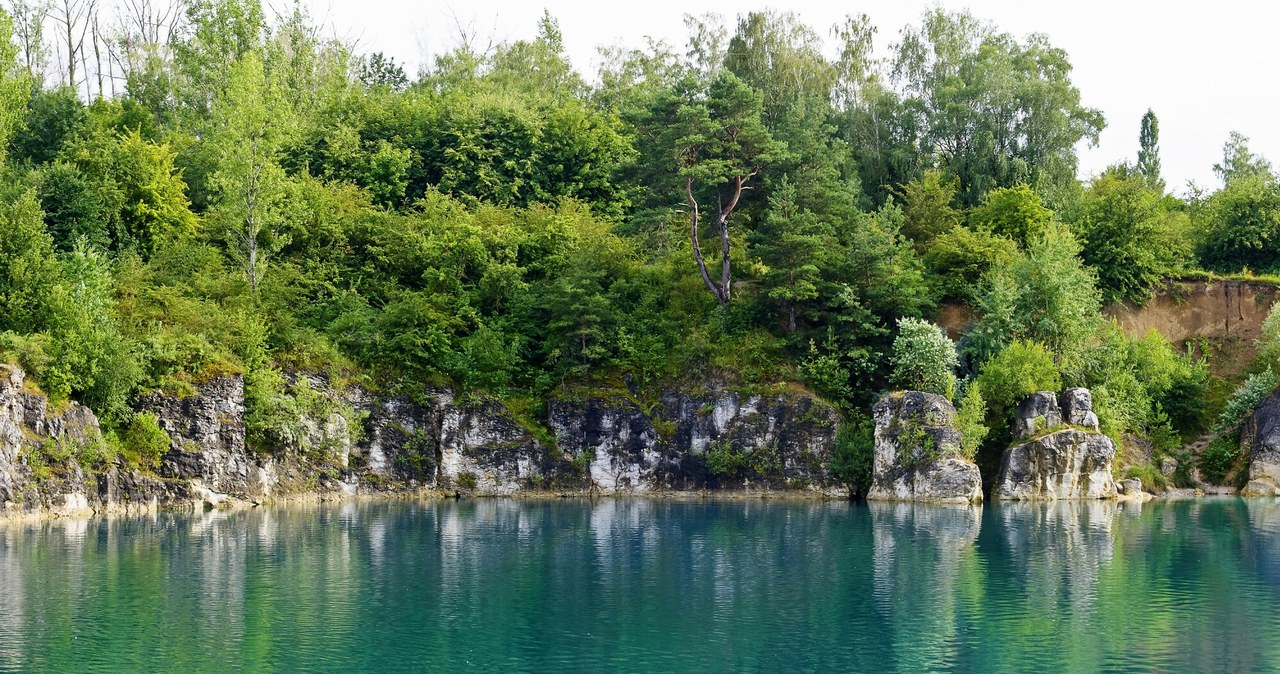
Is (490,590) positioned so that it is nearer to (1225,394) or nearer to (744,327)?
(744,327)

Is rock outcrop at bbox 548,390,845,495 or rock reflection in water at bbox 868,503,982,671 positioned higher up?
rock outcrop at bbox 548,390,845,495

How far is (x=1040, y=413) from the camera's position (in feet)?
184

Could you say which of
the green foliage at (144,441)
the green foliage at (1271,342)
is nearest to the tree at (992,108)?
the green foliage at (1271,342)

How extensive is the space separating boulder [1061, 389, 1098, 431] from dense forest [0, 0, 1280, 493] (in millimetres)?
1512

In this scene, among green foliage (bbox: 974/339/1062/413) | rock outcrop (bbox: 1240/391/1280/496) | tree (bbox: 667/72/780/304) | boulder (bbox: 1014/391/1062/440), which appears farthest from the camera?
tree (bbox: 667/72/780/304)

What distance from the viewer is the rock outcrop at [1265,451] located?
2292 inches

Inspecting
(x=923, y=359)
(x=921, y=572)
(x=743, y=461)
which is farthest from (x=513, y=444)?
(x=921, y=572)

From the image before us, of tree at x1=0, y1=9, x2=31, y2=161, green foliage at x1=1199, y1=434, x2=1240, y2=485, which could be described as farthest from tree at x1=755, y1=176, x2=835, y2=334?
tree at x1=0, y1=9, x2=31, y2=161

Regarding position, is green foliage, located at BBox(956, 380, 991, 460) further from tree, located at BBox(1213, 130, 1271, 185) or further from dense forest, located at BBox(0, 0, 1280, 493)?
tree, located at BBox(1213, 130, 1271, 185)

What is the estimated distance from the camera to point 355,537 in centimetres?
Answer: 4234

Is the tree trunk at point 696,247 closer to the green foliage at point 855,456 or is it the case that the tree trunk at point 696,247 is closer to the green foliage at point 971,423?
the green foliage at point 855,456

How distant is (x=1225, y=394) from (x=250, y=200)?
49.4 metres

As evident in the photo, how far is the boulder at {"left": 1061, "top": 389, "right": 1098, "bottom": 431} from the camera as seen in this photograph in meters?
56.1

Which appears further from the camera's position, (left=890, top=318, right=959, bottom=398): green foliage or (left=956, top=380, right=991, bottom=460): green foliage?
(left=890, top=318, right=959, bottom=398): green foliage
